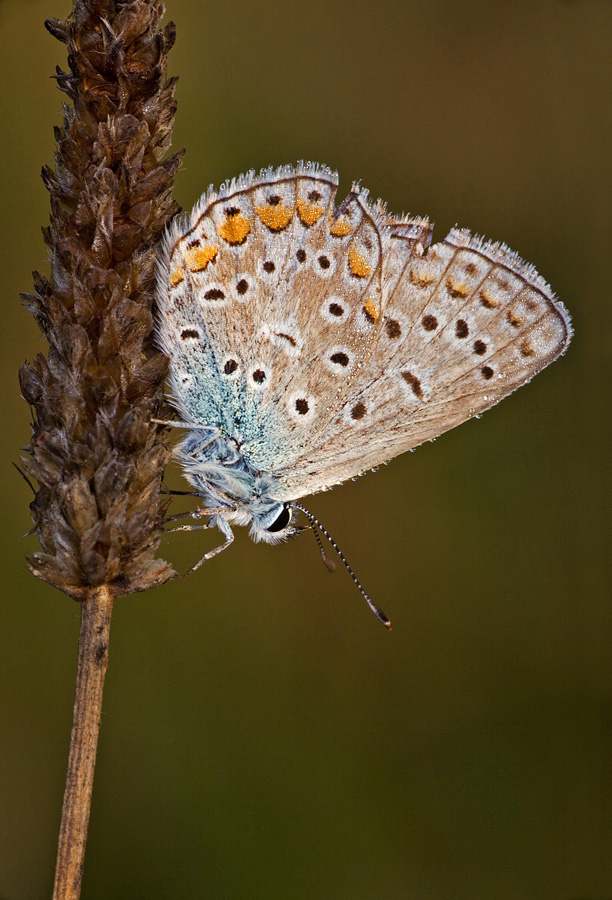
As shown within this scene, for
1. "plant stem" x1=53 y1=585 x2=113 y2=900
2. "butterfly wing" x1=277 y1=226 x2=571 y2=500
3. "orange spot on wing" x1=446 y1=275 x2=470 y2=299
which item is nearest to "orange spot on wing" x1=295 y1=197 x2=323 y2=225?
"butterfly wing" x1=277 y1=226 x2=571 y2=500

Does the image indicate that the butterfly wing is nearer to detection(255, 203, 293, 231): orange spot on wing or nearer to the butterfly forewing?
the butterfly forewing

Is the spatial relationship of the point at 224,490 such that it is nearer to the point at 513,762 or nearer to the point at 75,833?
the point at 75,833

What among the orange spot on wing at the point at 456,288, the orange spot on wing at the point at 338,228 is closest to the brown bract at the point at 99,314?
the orange spot on wing at the point at 338,228

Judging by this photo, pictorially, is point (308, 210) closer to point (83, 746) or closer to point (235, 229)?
point (235, 229)

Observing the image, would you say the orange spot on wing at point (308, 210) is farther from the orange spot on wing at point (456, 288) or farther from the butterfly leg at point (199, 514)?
the butterfly leg at point (199, 514)

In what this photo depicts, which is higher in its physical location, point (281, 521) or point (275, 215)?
point (275, 215)

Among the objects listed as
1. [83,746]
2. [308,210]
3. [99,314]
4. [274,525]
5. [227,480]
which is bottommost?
[83,746]

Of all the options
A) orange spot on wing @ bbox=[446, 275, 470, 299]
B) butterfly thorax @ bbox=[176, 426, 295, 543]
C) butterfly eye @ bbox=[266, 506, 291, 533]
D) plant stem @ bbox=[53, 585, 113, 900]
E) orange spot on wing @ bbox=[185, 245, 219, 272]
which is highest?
orange spot on wing @ bbox=[185, 245, 219, 272]

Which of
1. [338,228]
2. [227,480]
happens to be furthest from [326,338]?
[227,480]
